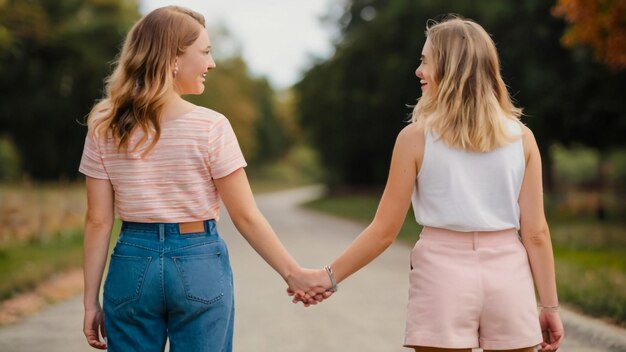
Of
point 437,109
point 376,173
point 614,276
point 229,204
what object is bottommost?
point 376,173

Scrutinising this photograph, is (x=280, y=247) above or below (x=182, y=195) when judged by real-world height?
below

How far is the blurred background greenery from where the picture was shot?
44.5ft

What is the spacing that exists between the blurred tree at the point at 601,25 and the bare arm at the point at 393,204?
1053 centimetres

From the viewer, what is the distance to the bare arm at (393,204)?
9.40 ft

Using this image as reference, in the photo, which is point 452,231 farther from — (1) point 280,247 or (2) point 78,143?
(2) point 78,143

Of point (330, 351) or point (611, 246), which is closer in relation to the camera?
point (330, 351)

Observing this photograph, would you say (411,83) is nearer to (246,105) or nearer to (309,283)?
(309,283)

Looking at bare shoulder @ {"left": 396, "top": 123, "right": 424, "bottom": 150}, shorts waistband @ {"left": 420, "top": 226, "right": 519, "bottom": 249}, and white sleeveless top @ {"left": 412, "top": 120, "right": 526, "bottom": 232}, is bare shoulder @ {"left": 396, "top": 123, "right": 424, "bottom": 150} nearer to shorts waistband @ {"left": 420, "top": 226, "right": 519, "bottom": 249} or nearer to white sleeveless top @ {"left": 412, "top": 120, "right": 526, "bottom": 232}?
white sleeveless top @ {"left": 412, "top": 120, "right": 526, "bottom": 232}

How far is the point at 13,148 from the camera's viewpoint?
4659 centimetres

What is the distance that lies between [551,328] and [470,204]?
0.62 m

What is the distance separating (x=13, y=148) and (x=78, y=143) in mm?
5326

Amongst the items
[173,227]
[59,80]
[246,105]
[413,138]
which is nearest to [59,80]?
[59,80]

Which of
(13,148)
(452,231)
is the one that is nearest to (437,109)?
(452,231)

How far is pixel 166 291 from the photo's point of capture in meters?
2.80
